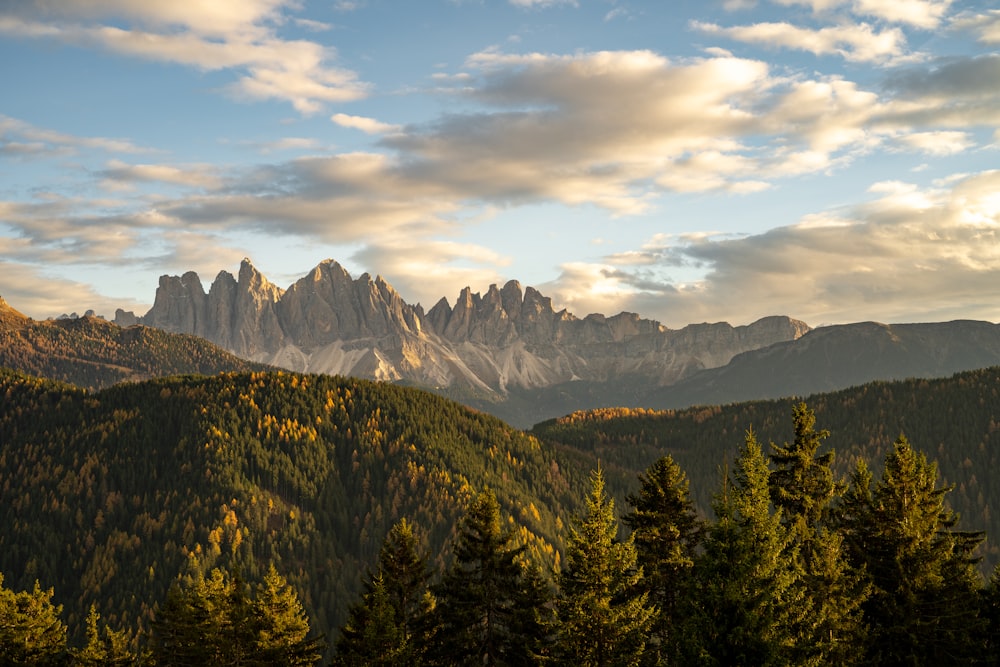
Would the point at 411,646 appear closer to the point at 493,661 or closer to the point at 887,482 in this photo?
the point at 493,661

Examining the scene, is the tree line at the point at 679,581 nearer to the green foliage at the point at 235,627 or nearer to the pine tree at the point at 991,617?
the pine tree at the point at 991,617

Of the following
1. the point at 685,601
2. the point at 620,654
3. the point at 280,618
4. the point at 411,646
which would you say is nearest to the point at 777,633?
the point at 685,601

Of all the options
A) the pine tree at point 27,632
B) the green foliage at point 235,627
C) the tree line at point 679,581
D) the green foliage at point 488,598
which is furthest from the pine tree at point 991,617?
the pine tree at point 27,632

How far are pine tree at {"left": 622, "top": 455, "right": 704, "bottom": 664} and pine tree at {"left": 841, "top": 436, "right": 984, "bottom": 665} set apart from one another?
9470 mm

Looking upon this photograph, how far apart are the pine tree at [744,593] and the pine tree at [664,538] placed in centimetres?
902

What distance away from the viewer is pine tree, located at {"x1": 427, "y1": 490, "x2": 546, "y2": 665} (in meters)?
43.5

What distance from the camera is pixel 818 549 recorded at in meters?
41.0

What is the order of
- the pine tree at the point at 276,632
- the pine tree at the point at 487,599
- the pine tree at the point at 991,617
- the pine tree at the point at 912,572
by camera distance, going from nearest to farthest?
the pine tree at the point at 912,572 → the pine tree at the point at 487,599 → the pine tree at the point at 991,617 → the pine tree at the point at 276,632

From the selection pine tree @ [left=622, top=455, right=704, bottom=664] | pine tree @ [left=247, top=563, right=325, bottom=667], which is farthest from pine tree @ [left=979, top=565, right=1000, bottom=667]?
pine tree @ [left=247, top=563, right=325, bottom=667]

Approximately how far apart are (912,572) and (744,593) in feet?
66.0

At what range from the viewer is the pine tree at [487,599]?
43.5m

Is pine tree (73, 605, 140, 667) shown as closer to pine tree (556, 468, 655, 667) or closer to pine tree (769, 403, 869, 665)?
pine tree (556, 468, 655, 667)

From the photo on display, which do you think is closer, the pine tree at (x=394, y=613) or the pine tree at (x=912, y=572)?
the pine tree at (x=912, y=572)

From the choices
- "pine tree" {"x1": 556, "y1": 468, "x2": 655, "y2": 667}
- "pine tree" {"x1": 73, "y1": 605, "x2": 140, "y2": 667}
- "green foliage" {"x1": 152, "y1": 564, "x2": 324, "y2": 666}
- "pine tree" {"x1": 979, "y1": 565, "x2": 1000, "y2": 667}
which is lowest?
"pine tree" {"x1": 73, "y1": 605, "x2": 140, "y2": 667}
